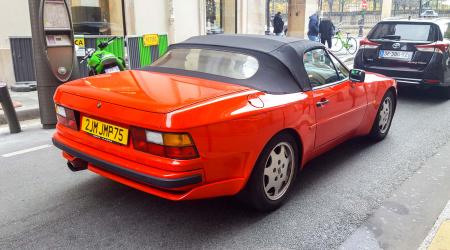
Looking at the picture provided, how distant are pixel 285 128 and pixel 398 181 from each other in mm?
1629

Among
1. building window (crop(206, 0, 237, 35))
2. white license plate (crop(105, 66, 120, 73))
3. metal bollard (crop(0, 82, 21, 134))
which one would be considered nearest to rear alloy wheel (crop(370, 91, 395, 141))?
white license plate (crop(105, 66, 120, 73))

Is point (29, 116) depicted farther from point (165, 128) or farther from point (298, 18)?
point (298, 18)

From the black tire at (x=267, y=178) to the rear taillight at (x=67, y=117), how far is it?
1.44 meters

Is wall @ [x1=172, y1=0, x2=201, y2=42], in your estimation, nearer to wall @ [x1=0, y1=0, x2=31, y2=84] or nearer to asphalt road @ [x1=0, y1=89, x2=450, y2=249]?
wall @ [x1=0, y1=0, x2=31, y2=84]

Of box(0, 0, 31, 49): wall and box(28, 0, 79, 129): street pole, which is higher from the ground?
box(0, 0, 31, 49): wall

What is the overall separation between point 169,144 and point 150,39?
748 centimetres

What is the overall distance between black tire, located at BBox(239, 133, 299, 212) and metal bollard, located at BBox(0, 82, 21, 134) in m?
4.06

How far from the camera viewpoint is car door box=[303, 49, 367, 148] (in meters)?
4.00

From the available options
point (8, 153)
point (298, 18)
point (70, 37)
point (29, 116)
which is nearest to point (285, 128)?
point (8, 153)

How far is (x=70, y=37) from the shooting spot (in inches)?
253

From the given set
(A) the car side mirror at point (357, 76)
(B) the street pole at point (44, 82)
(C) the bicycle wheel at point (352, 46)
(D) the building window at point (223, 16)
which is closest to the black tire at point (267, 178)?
(A) the car side mirror at point (357, 76)

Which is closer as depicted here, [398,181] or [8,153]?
[398,181]

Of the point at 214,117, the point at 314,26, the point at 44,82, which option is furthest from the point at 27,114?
the point at 314,26

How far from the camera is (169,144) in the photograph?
2826 mm
